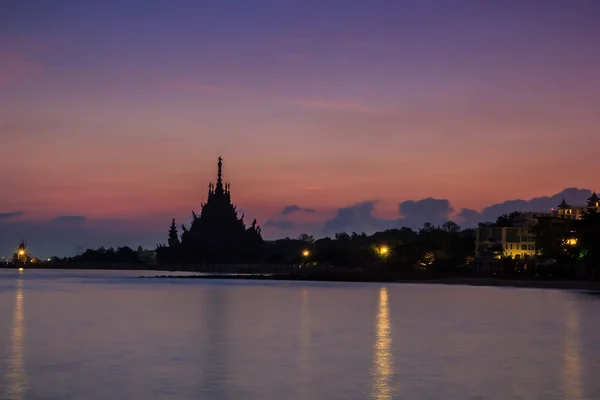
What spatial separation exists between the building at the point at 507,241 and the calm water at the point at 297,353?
10091 centimetres

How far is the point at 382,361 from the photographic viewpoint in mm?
37125

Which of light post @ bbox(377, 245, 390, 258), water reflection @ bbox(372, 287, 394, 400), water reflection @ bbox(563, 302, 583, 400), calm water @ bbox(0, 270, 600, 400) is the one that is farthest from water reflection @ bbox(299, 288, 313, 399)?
light post @ bbox(377, 245, 390, 258)

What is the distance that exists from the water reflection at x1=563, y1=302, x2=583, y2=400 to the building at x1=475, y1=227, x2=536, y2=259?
367ft

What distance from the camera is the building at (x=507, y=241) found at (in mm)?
172375

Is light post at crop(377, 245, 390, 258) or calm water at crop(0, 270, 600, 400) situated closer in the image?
calm water at crop(0, 270, 600, 400)

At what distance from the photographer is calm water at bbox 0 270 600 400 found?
29625mm

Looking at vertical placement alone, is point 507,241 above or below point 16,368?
above

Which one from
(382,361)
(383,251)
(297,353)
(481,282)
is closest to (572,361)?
(382,361)

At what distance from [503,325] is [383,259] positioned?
143 m

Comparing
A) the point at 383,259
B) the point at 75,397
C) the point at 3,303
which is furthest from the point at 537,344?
the point at 383,259

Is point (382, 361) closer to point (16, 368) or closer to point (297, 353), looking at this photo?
point (297, 353)

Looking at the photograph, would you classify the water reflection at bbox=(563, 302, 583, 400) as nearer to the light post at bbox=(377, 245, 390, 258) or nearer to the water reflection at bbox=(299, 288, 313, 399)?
the water reflection at bbox=(299, 288, 313, 399)

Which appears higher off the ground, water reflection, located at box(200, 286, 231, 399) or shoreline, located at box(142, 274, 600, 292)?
shoreline, located at box(142, 274, 600, 292)

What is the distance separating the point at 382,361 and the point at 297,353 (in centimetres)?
471
